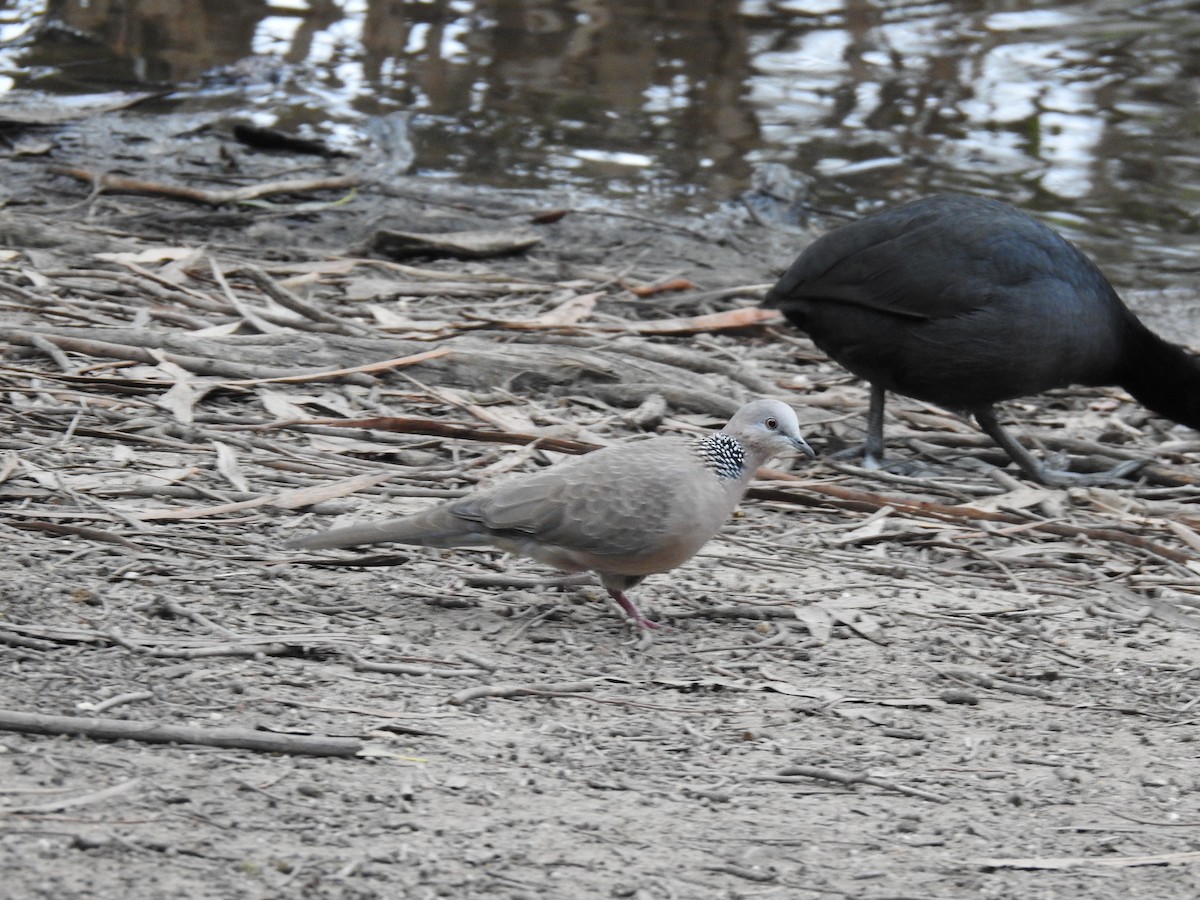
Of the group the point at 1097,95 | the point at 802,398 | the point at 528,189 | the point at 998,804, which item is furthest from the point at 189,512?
the point at 1097,95

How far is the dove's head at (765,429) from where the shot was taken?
451cm

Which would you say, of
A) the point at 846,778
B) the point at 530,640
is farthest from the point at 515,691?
the point at 846,778

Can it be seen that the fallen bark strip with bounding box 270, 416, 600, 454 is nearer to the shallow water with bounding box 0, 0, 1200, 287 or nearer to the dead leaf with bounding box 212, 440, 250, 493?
the dead leaf with bounding box 212, 440, 250, 493

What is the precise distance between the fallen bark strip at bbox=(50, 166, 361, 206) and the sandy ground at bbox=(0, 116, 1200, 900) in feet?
4.40

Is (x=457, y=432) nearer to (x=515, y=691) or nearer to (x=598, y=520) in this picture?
(x=598, y=520)

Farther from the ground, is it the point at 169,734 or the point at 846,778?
the point at 169,734

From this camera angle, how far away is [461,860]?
2.88m

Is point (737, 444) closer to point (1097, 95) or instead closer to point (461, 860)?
point (461, 860)

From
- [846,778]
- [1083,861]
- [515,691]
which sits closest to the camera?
[1083,861]

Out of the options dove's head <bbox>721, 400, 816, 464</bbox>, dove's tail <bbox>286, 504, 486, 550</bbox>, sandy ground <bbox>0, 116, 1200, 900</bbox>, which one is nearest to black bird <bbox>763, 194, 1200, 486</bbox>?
sandy ground <bbox>0, 116, 1200, 900</bbox>

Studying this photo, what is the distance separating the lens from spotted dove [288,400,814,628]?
13.7ft

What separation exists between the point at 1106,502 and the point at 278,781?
3910mm

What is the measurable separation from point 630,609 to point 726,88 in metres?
9.49

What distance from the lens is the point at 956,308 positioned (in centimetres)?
621
